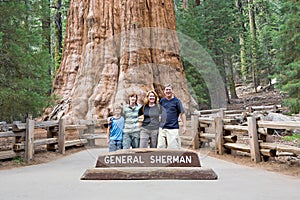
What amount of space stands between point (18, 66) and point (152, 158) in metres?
5.35

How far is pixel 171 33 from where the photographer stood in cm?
1627

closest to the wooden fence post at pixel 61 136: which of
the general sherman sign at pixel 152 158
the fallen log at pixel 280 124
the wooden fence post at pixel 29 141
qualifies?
the wooden fence post at pixel 29 141

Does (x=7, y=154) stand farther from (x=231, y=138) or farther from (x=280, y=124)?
(x=280, y=124)

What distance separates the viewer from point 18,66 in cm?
827

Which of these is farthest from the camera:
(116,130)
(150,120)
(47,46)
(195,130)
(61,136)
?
(47,46)

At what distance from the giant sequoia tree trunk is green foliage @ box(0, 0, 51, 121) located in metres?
4.48

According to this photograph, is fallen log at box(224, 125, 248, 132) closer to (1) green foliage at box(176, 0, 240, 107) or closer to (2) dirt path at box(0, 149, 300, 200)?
(2) dirt path at box(0, 149, 300, 200)

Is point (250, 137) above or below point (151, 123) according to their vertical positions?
below

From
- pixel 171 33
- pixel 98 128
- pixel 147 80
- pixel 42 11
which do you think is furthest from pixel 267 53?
pixel 42 11

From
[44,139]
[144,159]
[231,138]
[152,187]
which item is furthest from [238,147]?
[44,139]

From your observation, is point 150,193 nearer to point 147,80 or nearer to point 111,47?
point 147,80

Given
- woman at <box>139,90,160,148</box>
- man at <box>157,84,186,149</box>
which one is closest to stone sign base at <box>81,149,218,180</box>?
man at <box>157,84,186,149</box>

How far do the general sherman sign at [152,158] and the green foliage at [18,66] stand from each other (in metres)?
4.11

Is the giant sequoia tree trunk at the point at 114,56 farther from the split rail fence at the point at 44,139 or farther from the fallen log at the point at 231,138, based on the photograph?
the fallen log at the point at 231,138
